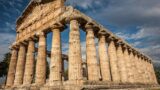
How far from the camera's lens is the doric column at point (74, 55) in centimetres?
1919

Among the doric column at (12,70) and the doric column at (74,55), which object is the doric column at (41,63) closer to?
the doric column at (74,55)

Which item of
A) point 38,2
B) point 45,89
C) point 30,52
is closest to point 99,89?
point 45,89

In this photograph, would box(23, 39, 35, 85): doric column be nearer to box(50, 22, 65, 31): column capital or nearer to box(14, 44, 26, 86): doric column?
box(14, 44, 26, 86): doric column

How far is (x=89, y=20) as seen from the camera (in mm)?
24297

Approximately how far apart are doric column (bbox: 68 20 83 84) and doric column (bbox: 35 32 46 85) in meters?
6.10

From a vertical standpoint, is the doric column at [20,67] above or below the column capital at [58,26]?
below

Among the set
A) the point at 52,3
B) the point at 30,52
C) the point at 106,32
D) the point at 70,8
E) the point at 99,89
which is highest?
the point at 52,3

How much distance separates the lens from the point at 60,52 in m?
23.0

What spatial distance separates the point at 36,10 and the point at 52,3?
4437 millimetres

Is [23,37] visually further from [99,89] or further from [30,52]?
[99,89]

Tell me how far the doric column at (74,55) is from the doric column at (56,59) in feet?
8.06

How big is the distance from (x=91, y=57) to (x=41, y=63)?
7.53 metres

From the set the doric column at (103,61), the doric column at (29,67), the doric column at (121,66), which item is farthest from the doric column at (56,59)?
the doric column at (121,66)

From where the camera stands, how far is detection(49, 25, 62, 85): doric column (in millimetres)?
21358
